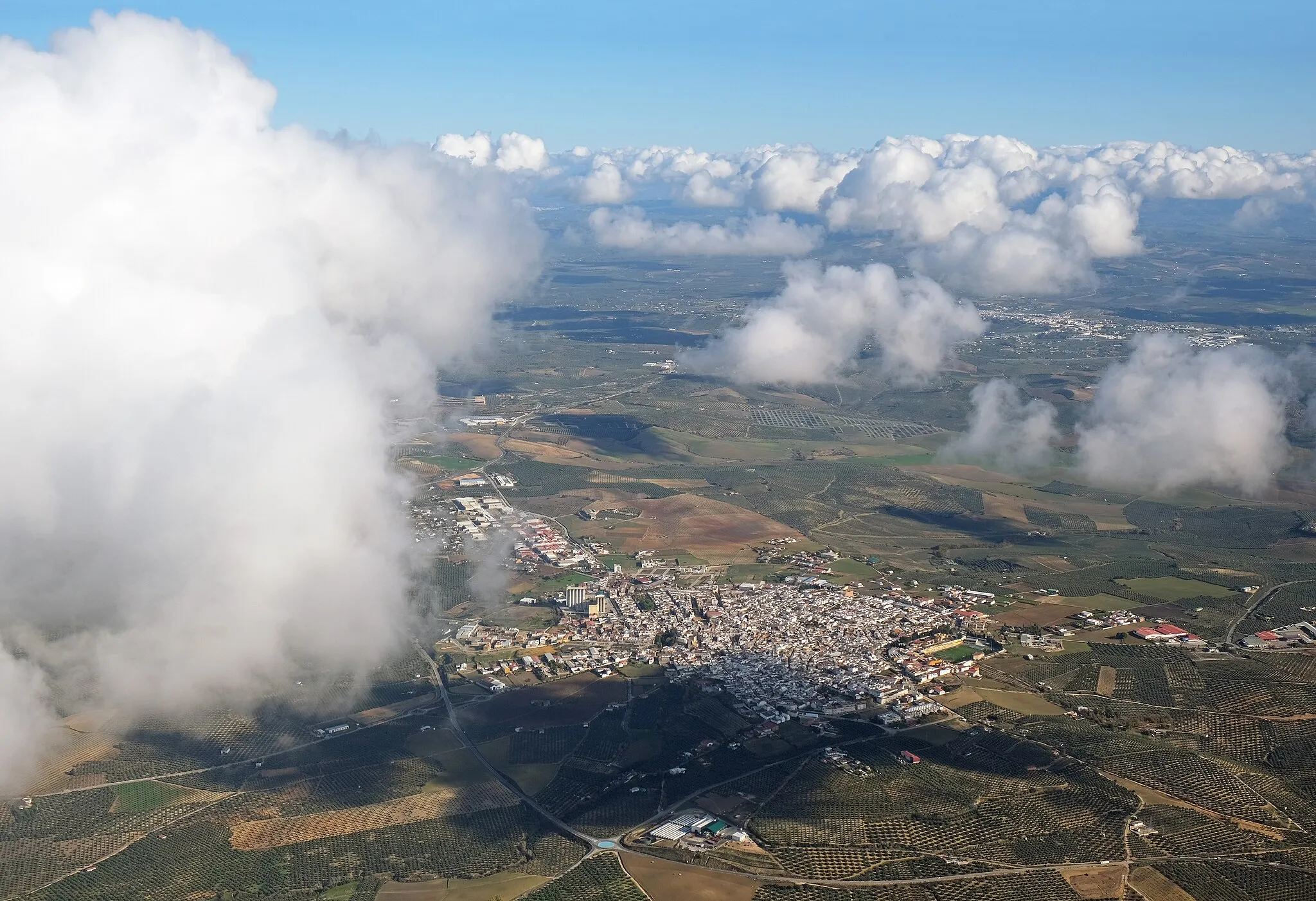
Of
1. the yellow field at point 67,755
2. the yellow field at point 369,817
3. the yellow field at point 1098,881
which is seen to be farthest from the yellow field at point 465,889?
the yellow field at point 1098,881

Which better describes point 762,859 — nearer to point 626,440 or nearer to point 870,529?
point 870,529

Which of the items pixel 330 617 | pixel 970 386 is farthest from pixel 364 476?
pixel 970 386

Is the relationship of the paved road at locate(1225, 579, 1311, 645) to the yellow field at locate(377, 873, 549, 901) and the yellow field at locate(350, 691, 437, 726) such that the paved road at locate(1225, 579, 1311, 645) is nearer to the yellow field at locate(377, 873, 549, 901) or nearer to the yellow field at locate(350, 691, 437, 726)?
the yellow field at locate(377, 873, 549, 901)

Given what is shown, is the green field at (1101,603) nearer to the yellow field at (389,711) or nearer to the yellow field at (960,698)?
the yellow field at (960,698)

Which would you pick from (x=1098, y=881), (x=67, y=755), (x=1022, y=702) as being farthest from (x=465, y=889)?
(x=1022, y=702)

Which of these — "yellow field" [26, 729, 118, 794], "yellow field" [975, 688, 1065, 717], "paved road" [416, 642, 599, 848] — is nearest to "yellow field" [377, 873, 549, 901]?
"paved road" [416, 642, 599, 848]

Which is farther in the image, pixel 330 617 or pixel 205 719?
pixel 330 617

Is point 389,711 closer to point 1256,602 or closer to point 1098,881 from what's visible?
point 1098,881
